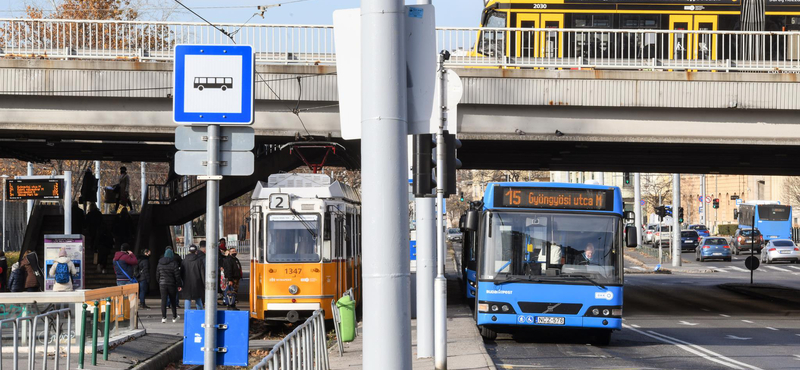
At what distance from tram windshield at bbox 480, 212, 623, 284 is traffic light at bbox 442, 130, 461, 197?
468 cm

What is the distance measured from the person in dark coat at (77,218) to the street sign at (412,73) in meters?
26.5

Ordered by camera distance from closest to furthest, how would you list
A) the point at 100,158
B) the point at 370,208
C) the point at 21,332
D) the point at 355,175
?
the point at 370,208, the point at 21,332, the point at 100,158, the point at 355,175

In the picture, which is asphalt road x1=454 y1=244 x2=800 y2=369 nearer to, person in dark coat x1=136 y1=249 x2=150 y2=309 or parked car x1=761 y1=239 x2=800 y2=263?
person in dark coat x1=136 y1=249 x2=150 y2=309

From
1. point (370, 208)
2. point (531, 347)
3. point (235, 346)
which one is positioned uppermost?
point (370, 208)

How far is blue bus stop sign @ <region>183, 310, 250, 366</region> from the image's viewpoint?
271 inches

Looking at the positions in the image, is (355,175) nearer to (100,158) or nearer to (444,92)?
(100,158)

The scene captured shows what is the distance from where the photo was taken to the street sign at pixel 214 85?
6.81 metres

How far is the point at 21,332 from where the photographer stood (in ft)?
38.1

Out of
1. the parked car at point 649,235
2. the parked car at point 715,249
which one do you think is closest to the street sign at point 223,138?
the parked car at point 715,249

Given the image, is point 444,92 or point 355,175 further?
point 355,175

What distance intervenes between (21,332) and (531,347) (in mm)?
8410

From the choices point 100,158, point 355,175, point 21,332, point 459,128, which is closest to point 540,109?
point 459,128

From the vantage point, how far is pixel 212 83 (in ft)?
22.7

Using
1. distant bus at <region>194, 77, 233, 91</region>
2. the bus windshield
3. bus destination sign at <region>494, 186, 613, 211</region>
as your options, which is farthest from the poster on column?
the bus windshield
